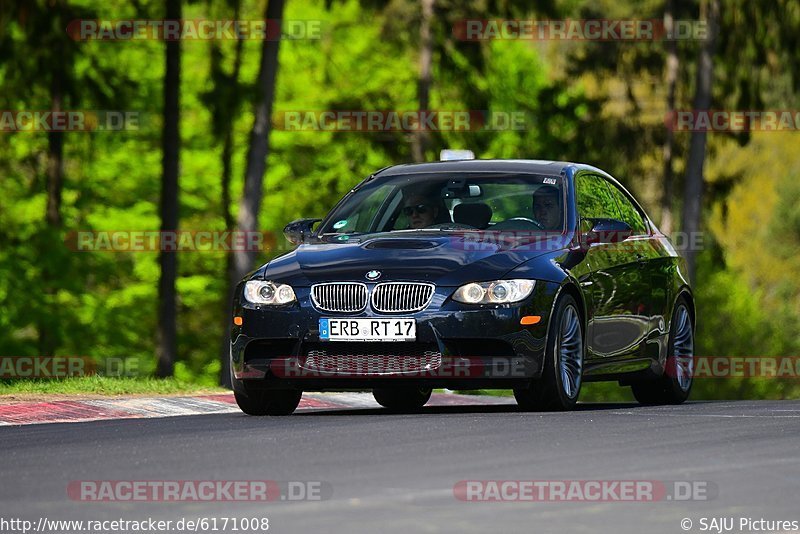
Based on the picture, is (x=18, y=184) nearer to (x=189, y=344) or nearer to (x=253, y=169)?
(x=189, y=344)

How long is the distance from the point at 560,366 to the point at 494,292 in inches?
30.6

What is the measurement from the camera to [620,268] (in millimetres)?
13633

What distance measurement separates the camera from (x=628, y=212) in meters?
14.8

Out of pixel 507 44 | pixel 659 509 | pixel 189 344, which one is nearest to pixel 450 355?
pixel 659 509

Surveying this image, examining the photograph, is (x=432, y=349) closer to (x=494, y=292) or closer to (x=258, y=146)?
(x=494, y=292)

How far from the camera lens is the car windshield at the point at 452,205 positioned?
13.2 m

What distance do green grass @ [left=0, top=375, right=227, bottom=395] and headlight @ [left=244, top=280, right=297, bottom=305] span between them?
288cm

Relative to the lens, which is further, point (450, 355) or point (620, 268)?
point (620, 268)

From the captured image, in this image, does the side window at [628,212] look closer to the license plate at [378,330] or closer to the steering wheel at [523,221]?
the steering wheel at [523,221]

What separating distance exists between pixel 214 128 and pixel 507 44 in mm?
24206

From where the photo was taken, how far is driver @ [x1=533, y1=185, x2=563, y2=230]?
13.1 meters

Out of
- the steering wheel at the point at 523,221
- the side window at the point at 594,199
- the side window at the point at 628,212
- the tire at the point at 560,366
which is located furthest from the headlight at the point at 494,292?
the side window at the point at 628,212

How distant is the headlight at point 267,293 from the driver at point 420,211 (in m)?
1.57

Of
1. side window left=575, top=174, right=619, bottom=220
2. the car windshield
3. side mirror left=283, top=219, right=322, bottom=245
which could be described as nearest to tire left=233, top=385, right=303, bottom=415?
side mirror left=283, top=219, right=322, bottom=245
